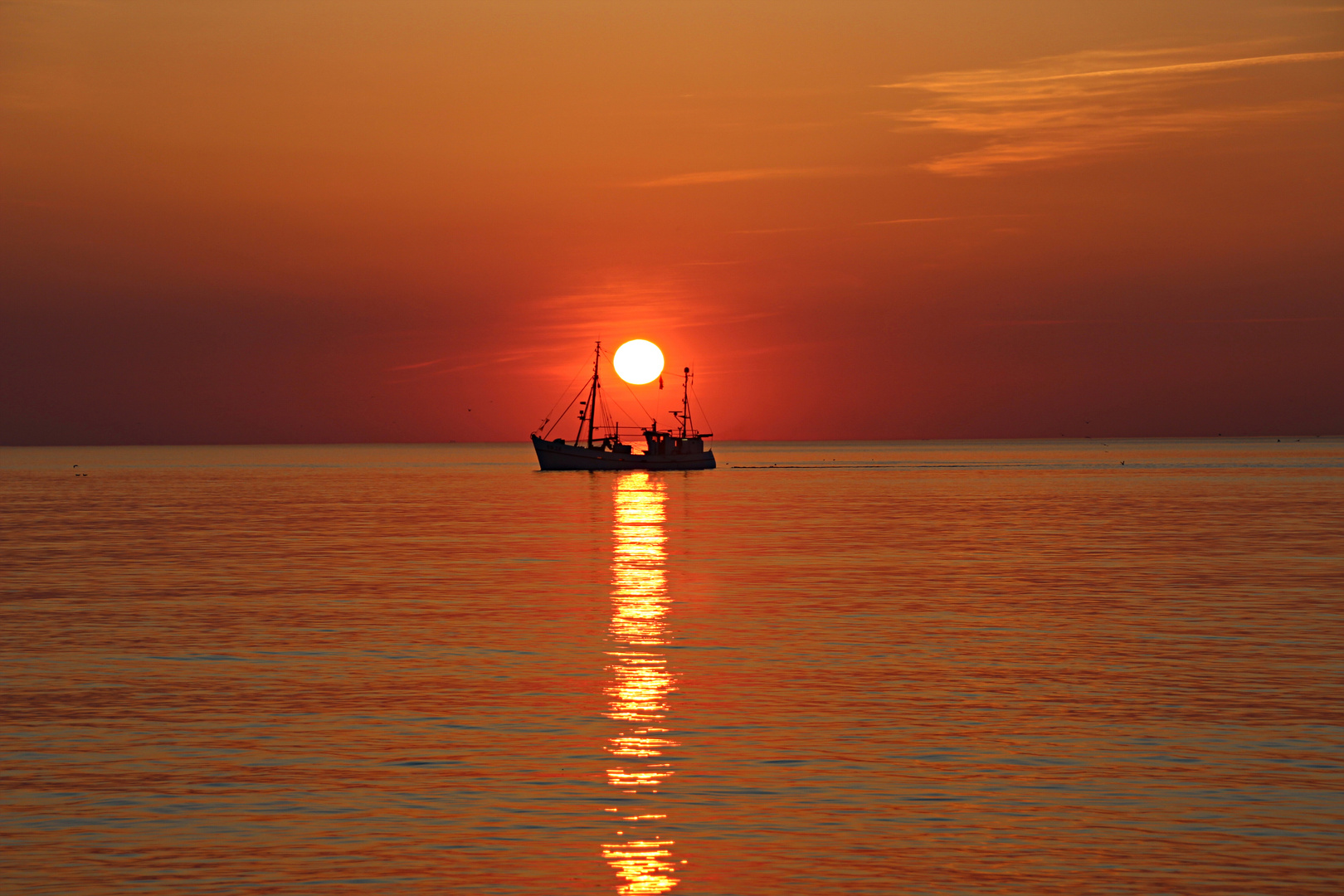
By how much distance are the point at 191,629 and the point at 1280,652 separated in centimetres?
2591

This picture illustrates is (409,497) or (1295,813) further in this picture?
(409,497)

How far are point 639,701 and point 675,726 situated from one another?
2477mm

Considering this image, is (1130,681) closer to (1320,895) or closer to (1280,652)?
(1280,652)

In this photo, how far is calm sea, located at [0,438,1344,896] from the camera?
1570 cm

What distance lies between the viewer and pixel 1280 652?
31.5m

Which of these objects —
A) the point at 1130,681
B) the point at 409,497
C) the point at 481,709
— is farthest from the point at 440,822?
the point at 409,497

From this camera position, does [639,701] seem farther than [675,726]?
Yes

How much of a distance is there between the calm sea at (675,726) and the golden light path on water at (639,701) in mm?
99

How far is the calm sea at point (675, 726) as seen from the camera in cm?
1570

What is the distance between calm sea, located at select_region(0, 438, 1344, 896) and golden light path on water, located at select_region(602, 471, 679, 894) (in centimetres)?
10

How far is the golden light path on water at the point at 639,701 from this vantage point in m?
15.6

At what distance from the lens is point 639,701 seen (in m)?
25.9

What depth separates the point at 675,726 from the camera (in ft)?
77.1

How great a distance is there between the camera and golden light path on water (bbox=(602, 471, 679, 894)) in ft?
51.2
